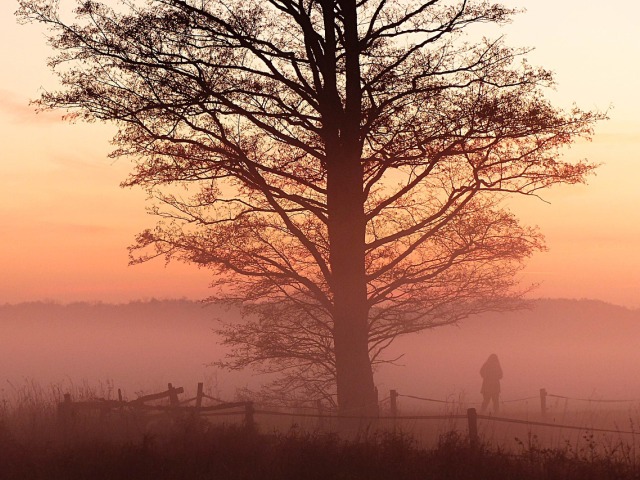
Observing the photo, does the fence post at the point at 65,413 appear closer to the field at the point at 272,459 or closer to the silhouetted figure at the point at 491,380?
the field at the point at 272,459

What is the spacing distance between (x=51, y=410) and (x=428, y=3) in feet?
36.9

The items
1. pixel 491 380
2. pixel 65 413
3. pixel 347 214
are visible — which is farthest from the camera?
pixel 491 380

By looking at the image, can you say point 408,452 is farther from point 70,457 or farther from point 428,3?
point 428,3

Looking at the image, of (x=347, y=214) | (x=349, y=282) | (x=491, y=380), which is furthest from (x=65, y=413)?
(x=491, y=380)

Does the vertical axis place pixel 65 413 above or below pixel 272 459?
above

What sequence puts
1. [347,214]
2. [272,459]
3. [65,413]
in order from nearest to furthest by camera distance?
[272,459]
[347,214]
[65,413]

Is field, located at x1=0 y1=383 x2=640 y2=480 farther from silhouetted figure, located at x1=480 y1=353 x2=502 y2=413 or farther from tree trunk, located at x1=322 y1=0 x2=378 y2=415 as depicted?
silhouetted figure, located at x1=480 y1=353 x2=502 y2=413

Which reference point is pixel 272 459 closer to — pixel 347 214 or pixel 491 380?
pixel 347 214

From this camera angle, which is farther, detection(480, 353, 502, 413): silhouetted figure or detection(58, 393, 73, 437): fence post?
detection(480, 353, 502, 413): silhouetted figure

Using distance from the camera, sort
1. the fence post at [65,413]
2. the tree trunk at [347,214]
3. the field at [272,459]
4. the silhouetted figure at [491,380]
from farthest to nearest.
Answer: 1. the silhouetted figure at [491,380]
2. the tree trunk at [347,214]
3. the fence post at [65,413]
4. the field at [272,459]

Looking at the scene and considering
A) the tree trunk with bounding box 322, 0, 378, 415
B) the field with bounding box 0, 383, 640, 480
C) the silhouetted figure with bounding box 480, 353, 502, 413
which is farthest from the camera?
the silhouetted figure with bounding box 480, 353, 502, 413

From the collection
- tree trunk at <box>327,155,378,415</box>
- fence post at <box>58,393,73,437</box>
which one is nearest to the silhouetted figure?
tree trunk at <box>327,155,378,415</box>

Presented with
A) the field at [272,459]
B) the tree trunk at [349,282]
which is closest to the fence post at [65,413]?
the field at [272,459]

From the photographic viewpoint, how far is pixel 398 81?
1546 centimetres
